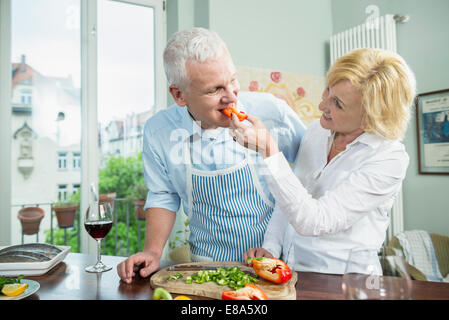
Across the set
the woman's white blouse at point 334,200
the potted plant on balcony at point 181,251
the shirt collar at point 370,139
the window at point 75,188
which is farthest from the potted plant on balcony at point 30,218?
the shirt collar at point 370,139

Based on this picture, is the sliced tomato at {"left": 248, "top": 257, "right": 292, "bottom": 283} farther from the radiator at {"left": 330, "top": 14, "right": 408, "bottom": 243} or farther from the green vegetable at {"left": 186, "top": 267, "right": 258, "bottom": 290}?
the radiator at {"left": 330, "top": 14, "right": 408, "bottom": 243}

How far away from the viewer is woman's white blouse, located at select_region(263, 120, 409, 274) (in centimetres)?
120

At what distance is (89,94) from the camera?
3.42 meters

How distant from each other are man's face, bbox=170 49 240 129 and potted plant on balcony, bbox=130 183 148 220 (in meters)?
2.45

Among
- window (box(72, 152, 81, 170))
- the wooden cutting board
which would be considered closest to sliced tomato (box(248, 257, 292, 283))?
the wooden cutting board

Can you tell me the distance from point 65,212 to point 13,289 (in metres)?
2.54

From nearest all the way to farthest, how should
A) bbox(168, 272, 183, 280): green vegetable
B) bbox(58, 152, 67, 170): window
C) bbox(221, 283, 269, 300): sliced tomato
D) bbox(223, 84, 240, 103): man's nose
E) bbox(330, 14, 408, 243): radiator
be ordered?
bbox(221, 283, 269, 300): sliced tomato → bbox(168, 272, 183, 280): green vegetable → bbox(223, 84, 240, 103): man's nose → bbox(58, 152, 67, 170): window → bbox(330, 14, 408, 243): radiator

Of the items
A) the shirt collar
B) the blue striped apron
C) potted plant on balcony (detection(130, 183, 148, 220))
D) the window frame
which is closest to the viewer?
the shirt collar

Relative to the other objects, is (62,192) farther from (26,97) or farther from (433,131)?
(433,131)

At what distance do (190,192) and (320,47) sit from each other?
128 inches

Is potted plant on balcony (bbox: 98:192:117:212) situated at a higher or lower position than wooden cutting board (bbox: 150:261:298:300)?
higher

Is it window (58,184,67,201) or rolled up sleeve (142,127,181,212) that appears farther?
window (58,184,67,201)

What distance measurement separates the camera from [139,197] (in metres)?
3.81

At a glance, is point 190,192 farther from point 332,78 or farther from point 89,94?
point 89,94
